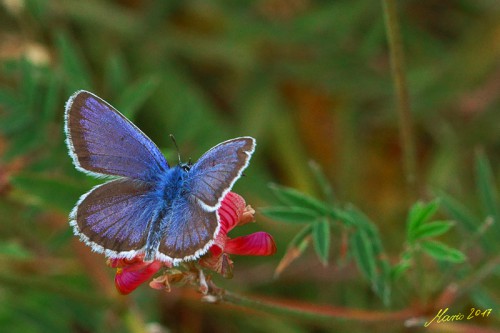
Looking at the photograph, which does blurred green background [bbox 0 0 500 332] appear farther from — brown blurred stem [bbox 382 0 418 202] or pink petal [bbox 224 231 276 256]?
pink petal [bbox 224 231 276 256]

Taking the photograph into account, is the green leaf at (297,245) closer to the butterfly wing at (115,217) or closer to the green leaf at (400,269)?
the green leaf at (400,269)

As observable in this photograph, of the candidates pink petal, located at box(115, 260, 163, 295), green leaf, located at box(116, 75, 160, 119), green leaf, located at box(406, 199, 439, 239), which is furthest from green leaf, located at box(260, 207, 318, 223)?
green leaf, located at box(116, 75, 160, 119)

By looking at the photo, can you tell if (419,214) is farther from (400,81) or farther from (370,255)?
(400,81)

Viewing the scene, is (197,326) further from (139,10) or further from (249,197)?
(139,10)

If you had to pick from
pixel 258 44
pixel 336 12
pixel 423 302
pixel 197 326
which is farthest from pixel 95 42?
pixel 423 302

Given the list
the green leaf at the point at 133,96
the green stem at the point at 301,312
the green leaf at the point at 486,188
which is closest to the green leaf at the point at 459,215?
the green leaf at the point at 486,188

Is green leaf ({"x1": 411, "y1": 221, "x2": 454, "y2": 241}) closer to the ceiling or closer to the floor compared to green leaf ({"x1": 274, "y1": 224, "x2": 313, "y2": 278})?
closer to the ceiling
